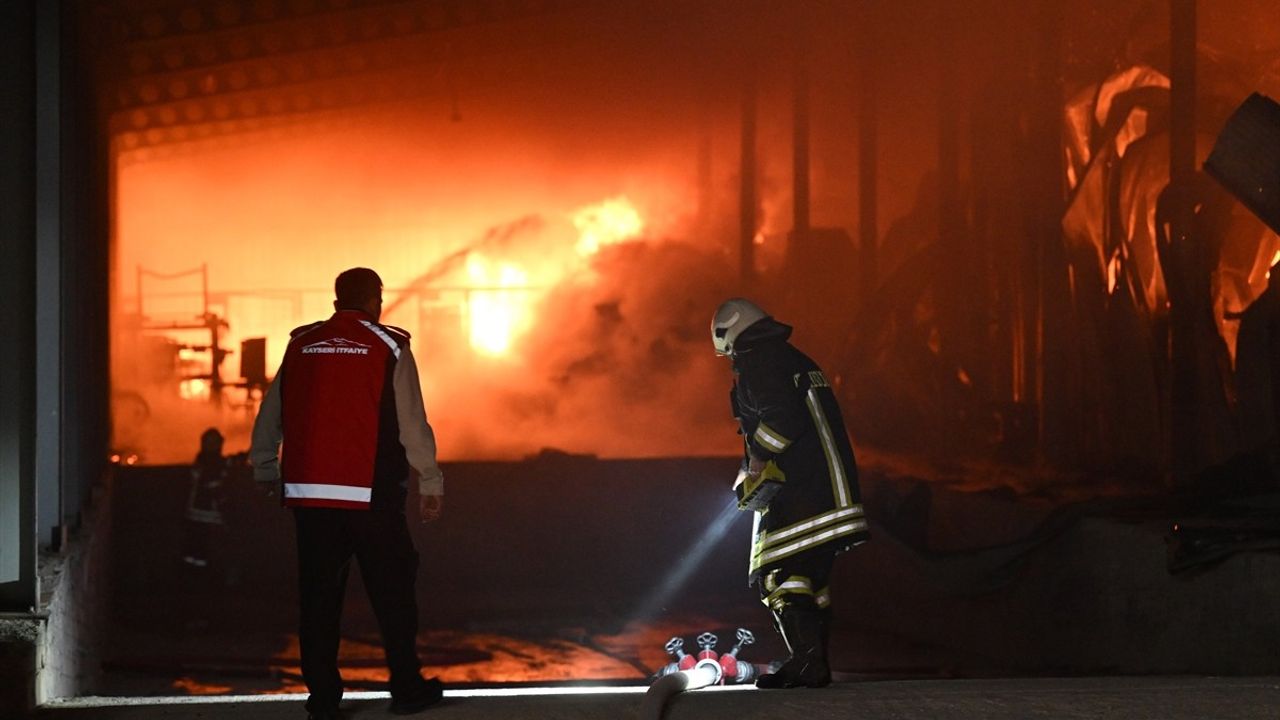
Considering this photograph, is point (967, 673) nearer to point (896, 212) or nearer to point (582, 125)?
point (896, 212)

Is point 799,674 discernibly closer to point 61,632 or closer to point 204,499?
point 61,632

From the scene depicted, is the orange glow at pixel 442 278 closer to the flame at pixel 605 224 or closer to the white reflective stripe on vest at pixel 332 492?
the flame at pixel 605 224

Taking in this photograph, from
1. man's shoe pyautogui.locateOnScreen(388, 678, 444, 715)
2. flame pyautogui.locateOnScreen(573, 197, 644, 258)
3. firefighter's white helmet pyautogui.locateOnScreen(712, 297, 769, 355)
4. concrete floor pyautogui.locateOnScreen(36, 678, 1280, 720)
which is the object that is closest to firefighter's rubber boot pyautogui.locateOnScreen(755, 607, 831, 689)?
concrete floor pyautogui.locateOnScreen(36, 678, 1280, 720)

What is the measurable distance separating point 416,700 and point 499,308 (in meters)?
19.4

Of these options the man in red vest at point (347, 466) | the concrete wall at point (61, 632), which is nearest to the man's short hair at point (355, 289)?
the man in red vest at point (347, 466)

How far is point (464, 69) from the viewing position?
869 inches

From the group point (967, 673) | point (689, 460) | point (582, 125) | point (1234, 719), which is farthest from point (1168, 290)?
point (582, 125)

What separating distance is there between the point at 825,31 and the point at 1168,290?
9.48 m

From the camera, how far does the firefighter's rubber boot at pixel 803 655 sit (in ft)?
15.6

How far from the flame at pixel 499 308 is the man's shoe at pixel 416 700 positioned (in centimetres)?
1873

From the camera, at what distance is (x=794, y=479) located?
15.8ft

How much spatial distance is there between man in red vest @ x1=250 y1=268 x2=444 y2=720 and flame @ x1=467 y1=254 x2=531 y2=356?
18.7 meters

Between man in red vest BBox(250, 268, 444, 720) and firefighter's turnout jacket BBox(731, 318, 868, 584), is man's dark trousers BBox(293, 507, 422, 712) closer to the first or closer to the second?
man in red vest BBox(250, 268, 444, 720)

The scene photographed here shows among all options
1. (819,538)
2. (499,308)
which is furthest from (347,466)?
(499,308)
